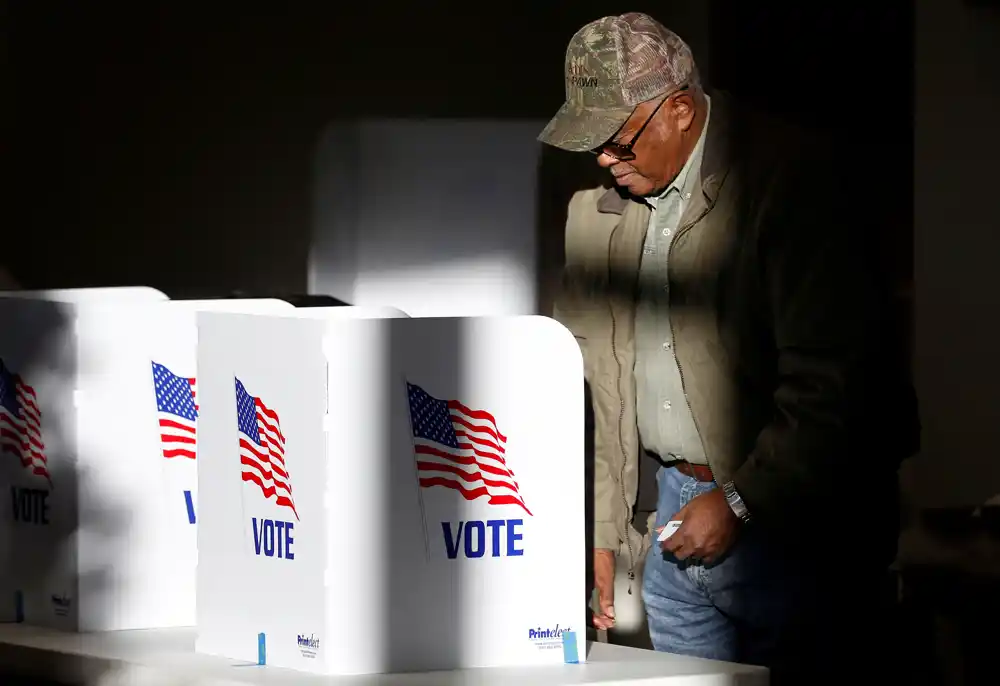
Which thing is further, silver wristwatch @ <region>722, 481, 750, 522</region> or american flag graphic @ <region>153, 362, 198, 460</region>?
silver wristwatch @ <region>722, 481, 750, 522</region>

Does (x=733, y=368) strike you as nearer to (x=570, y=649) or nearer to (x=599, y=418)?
(x=599, y=418)

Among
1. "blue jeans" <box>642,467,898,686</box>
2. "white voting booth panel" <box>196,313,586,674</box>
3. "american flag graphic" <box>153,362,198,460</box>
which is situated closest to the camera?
"white voting booth panel" <box>196,313,586,674</box>

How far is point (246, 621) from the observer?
246cm

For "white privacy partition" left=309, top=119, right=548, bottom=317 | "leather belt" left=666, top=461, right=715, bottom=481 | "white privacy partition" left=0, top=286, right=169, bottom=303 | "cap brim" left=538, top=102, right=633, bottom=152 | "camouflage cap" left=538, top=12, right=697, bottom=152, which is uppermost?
"camouflage cap" left=538, top=12, right=697, bottom=152

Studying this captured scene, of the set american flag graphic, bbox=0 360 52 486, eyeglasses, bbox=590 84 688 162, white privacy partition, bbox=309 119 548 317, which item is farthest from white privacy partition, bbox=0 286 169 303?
eyeglasses, bbox=590 84 688 162

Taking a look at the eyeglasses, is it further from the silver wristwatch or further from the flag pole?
the flag pole

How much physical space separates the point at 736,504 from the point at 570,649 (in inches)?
22.2

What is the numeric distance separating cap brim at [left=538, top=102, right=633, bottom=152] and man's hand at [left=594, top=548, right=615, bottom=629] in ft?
2.41

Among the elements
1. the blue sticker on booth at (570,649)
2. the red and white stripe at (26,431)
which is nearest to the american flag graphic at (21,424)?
the red and white stripe at (26,431)

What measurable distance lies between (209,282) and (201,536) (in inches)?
58.7

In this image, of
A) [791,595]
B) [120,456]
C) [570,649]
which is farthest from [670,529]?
[120,456]

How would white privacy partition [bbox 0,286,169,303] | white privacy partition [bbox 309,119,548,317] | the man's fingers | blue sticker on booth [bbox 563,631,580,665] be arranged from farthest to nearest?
white privacy partition [bbox 309,119,548,317] < the man's fingers < white privacy partition [bbox 0,286,169,303] < blue sticker on booth [bbox 563,631,580,665]

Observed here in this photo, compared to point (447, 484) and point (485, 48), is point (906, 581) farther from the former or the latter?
point (485, 48)

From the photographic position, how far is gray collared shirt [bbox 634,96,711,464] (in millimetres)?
2992
